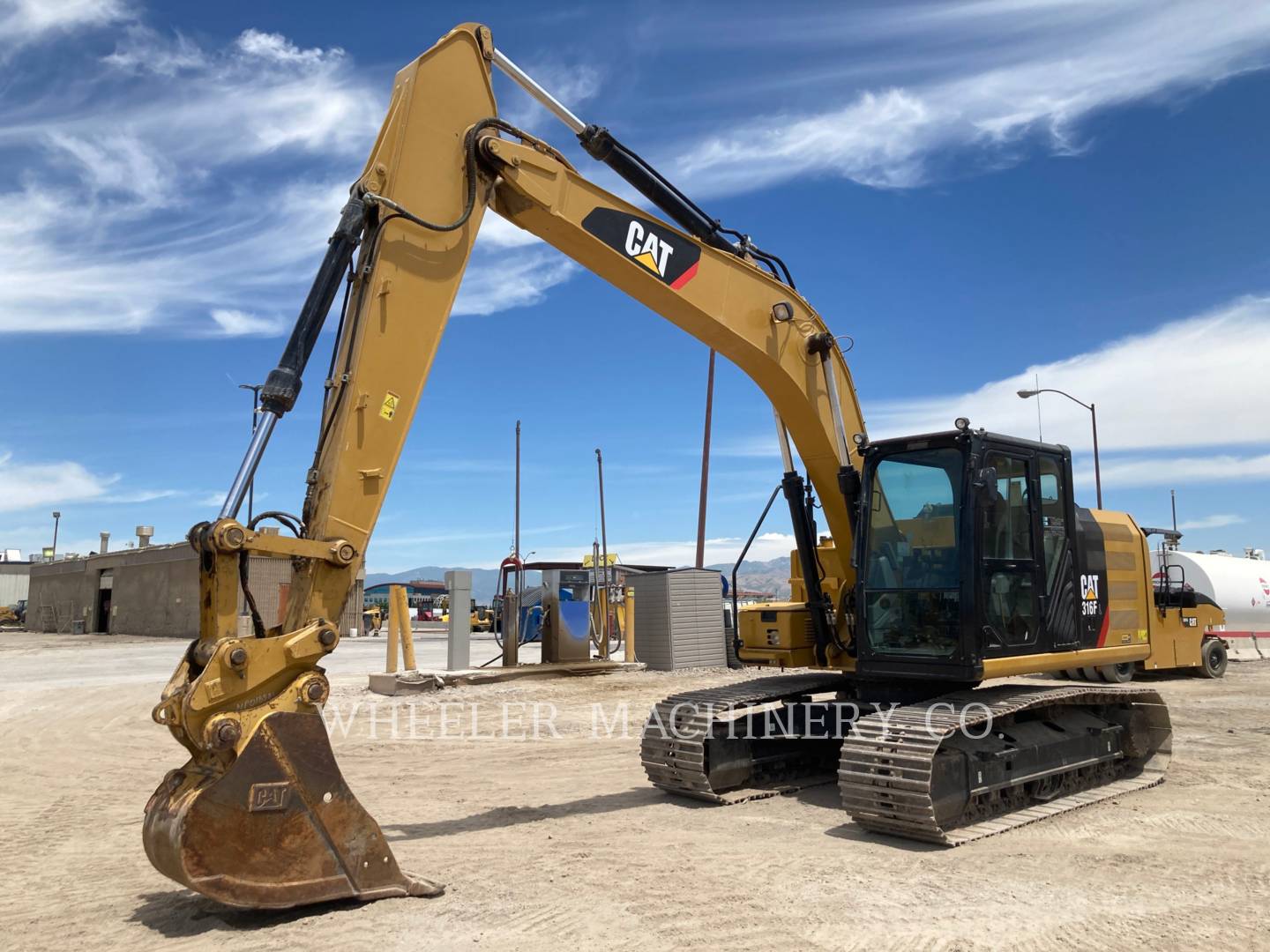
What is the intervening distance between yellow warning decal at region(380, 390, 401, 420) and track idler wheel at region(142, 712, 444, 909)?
1.77m

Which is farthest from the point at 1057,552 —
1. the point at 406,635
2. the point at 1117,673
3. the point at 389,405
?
the point at 406,635

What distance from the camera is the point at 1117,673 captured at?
17359mm

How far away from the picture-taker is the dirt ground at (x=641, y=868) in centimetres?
490

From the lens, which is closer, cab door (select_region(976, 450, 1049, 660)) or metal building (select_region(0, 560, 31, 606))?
cab door (select_region(976, 450, 1049, 660))

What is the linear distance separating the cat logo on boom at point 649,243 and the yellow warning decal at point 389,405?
2.00 metres

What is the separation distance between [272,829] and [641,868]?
2.36 metres

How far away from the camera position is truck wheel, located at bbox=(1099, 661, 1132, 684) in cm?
1716

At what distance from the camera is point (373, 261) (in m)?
5.89

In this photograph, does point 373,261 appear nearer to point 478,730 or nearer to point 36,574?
point 478,730

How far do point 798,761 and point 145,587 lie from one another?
36.7 metres

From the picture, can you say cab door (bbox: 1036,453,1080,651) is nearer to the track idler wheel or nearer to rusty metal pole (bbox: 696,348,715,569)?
the track idler wheel

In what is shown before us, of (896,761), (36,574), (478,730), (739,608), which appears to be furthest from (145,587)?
(896,761)

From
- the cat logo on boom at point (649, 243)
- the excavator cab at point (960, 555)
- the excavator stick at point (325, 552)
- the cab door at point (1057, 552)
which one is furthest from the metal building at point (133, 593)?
the cab door at point (1057, 552)

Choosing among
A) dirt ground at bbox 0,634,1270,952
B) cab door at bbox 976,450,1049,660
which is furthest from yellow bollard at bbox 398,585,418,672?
cab door at bbox 976,450,1049,660
